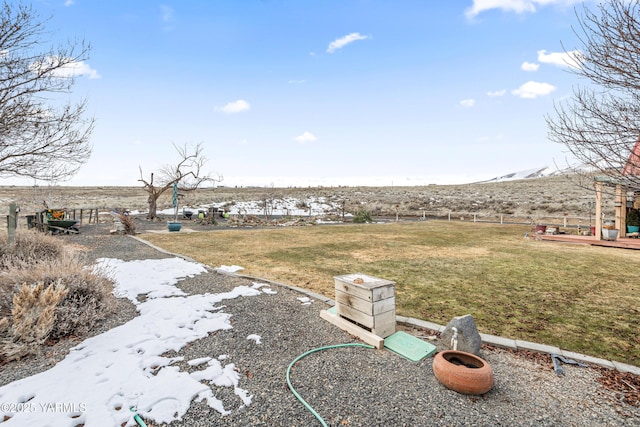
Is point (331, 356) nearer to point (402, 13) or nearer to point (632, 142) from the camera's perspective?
point (632, 142)

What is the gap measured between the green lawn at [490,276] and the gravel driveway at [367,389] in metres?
1.09

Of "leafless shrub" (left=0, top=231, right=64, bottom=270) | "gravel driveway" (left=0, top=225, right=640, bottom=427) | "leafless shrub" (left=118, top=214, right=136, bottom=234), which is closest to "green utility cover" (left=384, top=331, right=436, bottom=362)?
"gravel driveway" (left=0, top=225, right=640, bottom=427)

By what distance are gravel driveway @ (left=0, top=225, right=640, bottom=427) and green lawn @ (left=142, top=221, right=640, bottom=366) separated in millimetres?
1095

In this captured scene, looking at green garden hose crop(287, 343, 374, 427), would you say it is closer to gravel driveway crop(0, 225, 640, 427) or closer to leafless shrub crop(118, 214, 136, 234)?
gravel driveway crop(0, 225, 640, 427)

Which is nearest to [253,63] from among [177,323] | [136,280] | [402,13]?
[402,13]

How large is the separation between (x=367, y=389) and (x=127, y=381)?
2.41 metres

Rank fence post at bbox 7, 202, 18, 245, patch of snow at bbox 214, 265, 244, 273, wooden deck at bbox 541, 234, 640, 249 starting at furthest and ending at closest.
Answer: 1. wooden deck at bbox 541, 234, 640, 249
2. patch of snow at bbox 214, 265, 244, 273
3. fence post at bbox 7, 202, 18, 245

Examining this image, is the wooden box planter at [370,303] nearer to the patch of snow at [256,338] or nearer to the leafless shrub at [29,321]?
the patch of snow at [256,338]

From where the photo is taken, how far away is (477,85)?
48.0 ft

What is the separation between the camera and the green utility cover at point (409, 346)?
345cm

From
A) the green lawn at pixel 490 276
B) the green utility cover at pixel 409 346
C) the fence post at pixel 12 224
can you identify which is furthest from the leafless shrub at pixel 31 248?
the green utility cover at pixel 409 346

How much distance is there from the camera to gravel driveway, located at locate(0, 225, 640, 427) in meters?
2.41

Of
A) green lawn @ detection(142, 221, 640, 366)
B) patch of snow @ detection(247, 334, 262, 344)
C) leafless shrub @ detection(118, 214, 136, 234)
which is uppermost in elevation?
leafless shrub @ detection(118, 214, 136, 234)

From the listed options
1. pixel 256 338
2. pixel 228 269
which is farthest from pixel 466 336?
pixel 228 269
